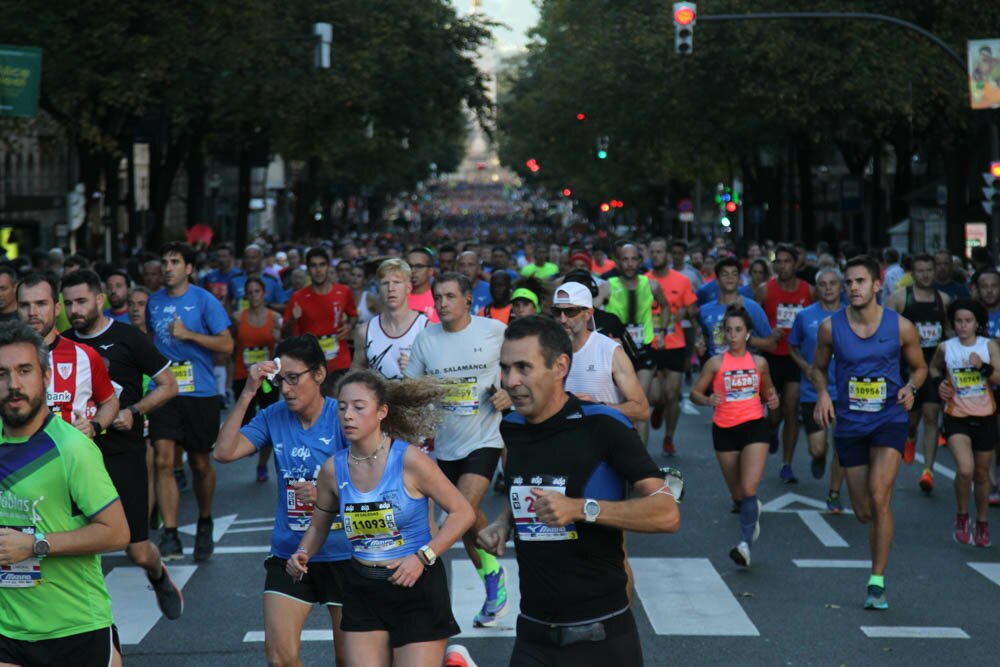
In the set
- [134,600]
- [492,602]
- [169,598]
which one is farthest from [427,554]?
[134,600]

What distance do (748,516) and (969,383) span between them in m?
2.13

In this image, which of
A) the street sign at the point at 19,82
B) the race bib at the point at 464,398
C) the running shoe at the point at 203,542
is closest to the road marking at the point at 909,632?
the race bib at the point at 464,398

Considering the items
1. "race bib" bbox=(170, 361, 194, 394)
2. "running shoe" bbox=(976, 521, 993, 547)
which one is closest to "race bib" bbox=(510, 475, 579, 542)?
"race bib" bbox=(170, 361, 194, 394)

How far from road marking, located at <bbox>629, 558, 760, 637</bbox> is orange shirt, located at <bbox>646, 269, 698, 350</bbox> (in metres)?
5.17

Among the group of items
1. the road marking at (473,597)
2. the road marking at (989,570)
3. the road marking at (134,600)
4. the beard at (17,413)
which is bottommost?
the road marking at (134,600)

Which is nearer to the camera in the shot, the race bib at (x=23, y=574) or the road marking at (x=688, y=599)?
the race bib at (x=23, y=574)

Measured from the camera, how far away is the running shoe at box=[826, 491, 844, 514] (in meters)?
12.9

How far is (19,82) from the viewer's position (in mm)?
22109

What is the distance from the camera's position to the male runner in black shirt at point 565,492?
543 cm

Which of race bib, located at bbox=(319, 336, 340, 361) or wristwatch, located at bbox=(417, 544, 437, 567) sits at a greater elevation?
race bib, located at bbox=(319, 336, 340, 361)

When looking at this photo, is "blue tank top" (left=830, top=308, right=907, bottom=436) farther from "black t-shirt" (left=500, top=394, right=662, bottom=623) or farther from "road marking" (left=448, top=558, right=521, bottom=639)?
"black t-shirt" (left=500, top=394, right=662, bottom=623)

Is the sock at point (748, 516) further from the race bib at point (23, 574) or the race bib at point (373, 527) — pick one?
the race bib at point (23, 574)

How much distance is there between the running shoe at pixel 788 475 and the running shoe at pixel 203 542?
5.45 m

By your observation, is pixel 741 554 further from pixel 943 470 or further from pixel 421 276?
pixel 943 470
